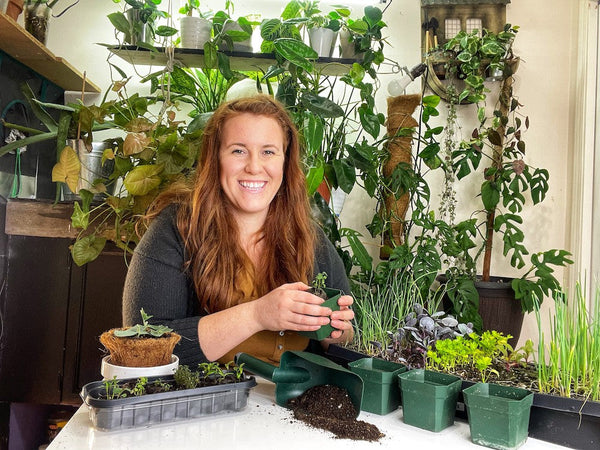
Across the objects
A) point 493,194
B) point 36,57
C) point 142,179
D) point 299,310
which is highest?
point 36,57

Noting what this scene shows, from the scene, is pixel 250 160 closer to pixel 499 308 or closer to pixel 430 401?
pixel 430 401

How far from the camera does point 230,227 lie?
1609mm

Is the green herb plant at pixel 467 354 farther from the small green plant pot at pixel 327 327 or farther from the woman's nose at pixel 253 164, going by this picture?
the woman's nose at pixel 253 164

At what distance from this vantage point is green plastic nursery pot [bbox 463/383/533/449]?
902 millimetres

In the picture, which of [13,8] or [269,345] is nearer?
[269,345]

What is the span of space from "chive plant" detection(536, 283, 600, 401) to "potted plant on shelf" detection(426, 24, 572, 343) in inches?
56.3

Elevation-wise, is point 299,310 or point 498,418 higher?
point 299,310

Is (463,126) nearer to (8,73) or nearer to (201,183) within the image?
(201,183)

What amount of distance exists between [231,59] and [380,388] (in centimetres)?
207

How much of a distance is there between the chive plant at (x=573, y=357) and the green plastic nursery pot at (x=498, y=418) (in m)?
0.09

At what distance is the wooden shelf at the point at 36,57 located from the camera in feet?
6.95

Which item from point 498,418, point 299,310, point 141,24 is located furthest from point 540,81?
point 498,418

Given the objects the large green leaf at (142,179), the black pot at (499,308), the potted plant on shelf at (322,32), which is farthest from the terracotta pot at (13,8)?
the black pot at (499,308)

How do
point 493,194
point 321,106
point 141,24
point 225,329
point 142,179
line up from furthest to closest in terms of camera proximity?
1. point 493,194
2. point 141,24
3. point 321,106
4. point 142,179
5. point 225,329
